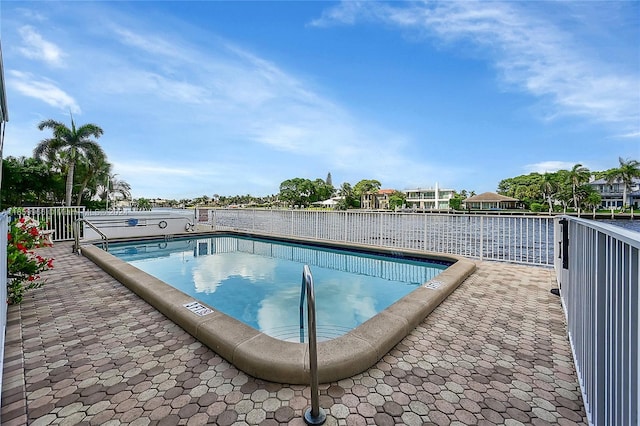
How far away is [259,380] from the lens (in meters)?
1.98

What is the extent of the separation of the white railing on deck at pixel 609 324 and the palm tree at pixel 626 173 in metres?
55.9

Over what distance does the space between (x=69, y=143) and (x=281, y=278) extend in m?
20.3

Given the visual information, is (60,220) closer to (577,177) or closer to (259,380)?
(259,380)

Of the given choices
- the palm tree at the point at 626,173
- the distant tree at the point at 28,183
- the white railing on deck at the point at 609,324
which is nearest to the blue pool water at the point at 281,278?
the white railing on deck at the point at 609,324

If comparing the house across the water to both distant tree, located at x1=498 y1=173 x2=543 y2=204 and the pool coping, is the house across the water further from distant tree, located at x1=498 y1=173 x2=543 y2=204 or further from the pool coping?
the pool coping

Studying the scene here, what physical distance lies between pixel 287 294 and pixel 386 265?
8.49 ft

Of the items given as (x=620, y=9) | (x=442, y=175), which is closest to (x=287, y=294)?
(x=620, y=9)

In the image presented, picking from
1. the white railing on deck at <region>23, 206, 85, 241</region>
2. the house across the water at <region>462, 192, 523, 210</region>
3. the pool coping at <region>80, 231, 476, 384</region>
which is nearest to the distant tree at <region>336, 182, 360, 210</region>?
the house across the water at <region>462, 192, 523, 210</region>

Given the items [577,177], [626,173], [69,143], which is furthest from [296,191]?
[626,173]

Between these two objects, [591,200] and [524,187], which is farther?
[524,187]

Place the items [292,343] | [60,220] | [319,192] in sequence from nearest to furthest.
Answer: [292,343] < [60,220] < [319,192]

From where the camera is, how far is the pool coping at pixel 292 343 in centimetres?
196

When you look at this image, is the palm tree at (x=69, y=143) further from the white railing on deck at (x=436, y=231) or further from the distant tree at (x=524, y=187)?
the distant tree at (x=524, y=187)

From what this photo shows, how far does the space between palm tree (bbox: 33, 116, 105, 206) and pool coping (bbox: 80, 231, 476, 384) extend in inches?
790
